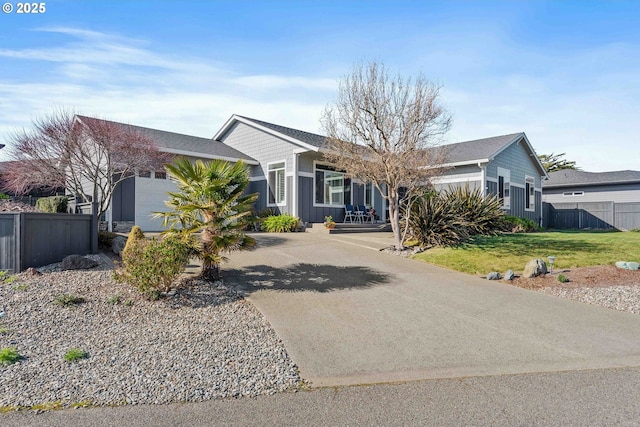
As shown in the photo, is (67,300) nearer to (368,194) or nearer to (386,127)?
(386,127)

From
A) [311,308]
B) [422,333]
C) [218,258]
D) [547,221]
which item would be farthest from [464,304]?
[547,221]

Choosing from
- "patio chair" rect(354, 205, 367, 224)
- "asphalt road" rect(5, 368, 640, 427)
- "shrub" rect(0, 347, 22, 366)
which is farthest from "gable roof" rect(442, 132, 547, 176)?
"shrub" rect(0, 347, 22, 366)

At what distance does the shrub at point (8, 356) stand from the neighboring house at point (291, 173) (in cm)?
1042

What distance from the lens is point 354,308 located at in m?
6.79

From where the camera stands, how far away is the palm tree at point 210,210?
24.2ft

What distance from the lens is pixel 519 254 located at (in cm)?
1151

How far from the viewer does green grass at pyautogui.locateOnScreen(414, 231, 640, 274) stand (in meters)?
10.5

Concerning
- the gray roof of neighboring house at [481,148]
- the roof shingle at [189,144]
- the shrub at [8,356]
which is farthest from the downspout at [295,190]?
the shrub at [8,356]

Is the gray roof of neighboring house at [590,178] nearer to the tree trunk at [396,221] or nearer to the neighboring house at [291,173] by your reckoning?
the neighboring house at [291,173]

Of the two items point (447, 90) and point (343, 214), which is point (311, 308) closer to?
point (447, 90)

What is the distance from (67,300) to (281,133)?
12365 millimetres

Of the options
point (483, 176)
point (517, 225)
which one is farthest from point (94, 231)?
point (517, 225)

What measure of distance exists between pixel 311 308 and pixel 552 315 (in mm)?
4157

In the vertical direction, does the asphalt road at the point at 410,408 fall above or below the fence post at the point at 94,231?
below
